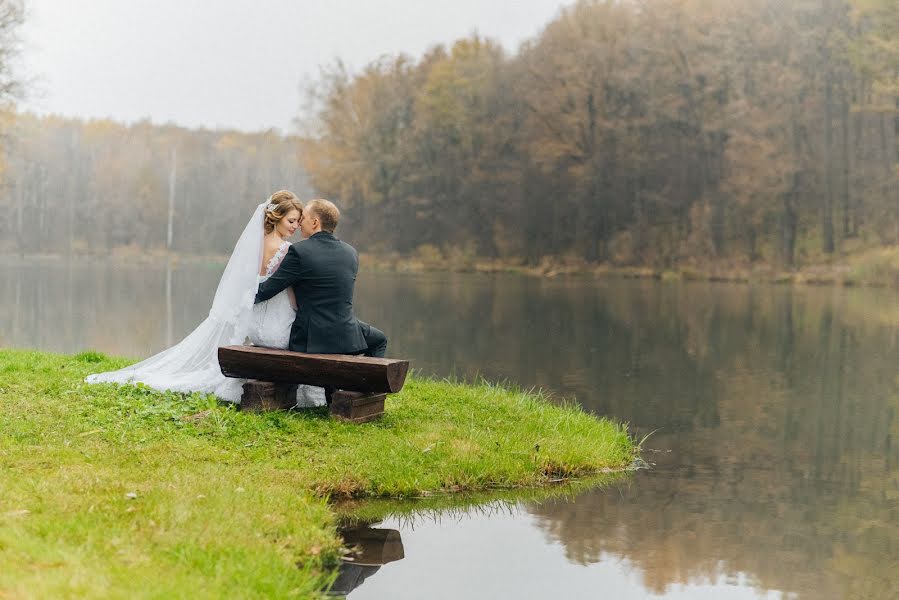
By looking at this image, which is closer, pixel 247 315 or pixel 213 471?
pixel 213 471

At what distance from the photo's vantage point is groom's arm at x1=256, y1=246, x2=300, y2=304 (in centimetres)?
827

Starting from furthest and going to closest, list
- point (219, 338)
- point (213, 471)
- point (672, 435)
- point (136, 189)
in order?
point (136, 189)
point (672, 435)
point (219, 338)
point (213, 471)

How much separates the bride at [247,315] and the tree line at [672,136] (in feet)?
128

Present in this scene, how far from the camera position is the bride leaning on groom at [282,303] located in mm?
8297

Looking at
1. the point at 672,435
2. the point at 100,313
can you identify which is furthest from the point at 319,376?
the point at 100,313

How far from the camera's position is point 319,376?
7984 millimetres

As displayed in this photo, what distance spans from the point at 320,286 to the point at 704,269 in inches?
1551

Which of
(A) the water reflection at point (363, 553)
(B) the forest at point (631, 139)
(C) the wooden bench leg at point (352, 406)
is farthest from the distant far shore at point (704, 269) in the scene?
(A) the water reflection at point (363, 553)

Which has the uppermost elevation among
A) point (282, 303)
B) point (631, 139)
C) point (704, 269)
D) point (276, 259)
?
point (631, 139)

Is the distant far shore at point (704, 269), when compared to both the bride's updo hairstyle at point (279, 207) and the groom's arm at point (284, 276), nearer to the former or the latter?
the bride's updo hairstyle at point (279, 207)

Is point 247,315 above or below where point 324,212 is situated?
below

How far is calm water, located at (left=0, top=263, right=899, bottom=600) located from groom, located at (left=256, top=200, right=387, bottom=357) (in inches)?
92.2

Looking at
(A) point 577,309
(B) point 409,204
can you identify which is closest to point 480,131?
(B) point 409,204

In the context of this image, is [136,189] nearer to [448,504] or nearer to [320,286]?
[320,286]
